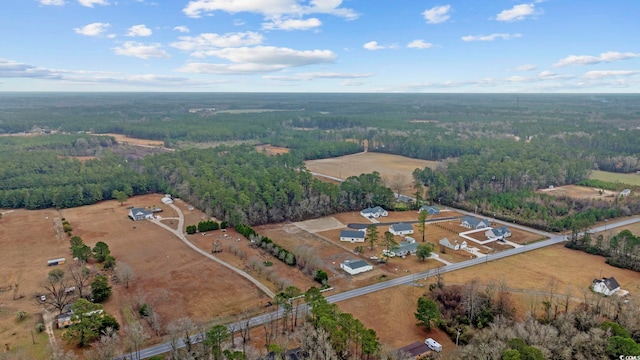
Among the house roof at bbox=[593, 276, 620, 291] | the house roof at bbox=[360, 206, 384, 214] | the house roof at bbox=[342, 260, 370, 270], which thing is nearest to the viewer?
the house roof at bbox=[593, 276, 620, 291]

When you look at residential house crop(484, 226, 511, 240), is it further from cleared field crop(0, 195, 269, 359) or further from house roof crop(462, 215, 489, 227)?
cleared field crop(0, 195, 269, 359)

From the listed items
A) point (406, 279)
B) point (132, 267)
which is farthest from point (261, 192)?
point (406, 279)

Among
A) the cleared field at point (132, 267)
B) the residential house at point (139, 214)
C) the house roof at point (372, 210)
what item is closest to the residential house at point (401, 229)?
the house roof at point (372, 210)

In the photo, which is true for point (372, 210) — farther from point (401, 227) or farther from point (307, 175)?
point (307, 175)

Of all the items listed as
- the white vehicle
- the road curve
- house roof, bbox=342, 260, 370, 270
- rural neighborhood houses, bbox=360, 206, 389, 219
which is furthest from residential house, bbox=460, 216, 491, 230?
the road curve

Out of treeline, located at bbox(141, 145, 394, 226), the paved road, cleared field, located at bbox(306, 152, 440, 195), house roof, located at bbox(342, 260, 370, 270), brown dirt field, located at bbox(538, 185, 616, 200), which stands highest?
treeline, located at bbox(141, 145, 394, 226)

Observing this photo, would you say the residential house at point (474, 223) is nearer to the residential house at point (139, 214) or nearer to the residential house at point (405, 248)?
the residential house at point (405, 248)

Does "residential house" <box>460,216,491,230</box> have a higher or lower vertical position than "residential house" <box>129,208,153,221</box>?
lower
